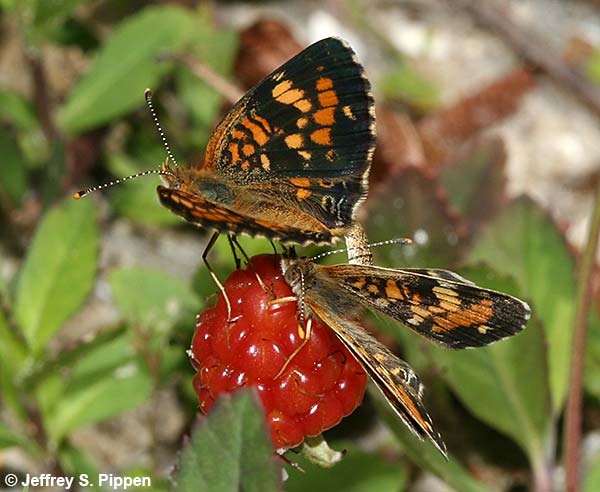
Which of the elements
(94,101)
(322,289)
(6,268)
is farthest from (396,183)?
(6,268)

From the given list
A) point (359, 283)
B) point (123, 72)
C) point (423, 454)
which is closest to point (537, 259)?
point (423, 454)

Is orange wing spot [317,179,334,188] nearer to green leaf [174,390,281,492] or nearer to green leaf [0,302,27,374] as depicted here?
green leaf [174,390,281,492]

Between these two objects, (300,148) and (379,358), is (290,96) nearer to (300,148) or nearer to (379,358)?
(300,148)

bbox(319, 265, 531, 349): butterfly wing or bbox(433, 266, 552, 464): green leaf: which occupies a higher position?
bbox(319, 265, 531, 349): butterfly wing

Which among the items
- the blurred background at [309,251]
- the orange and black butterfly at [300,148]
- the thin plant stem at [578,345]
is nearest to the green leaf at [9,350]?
the blurred background at [309,251]

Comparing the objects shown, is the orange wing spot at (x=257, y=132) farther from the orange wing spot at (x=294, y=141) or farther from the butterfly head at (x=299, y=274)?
the butterfly head at (x=299, y=274)

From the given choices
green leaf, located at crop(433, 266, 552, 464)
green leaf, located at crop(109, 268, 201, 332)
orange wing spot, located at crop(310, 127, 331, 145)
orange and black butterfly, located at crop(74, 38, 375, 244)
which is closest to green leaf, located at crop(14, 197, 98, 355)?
green leaf, located at crop(109, 268, 201, 332)
